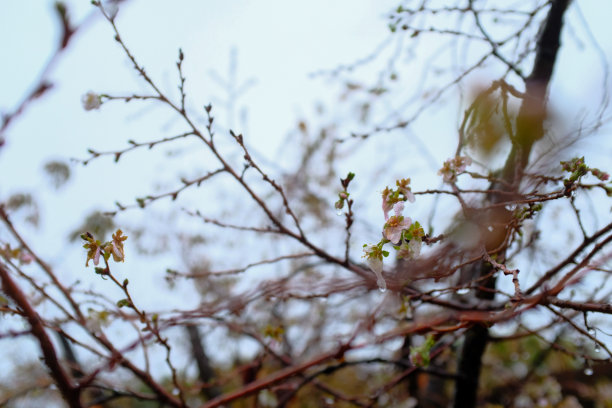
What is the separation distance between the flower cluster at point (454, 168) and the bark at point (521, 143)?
11cm

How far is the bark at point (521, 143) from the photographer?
128 centimetres

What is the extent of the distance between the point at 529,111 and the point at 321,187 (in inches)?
133

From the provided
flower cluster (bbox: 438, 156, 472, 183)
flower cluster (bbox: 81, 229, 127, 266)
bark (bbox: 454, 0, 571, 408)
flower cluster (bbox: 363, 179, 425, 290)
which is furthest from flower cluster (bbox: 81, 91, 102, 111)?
bark (bbox: 454, 0, 571, 408)

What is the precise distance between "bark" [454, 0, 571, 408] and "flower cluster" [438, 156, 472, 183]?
0.37 ft

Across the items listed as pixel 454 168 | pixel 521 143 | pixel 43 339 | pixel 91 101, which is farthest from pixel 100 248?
pixel 521 143

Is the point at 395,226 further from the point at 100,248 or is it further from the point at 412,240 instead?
the point at 100,248

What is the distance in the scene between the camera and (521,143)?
1.29 m

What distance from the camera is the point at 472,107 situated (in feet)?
4.08

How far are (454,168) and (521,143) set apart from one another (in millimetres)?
306

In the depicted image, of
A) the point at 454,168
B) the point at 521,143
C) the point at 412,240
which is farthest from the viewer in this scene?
the point at 521,143

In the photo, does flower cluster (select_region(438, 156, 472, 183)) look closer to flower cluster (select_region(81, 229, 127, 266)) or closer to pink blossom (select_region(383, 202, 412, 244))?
pink blossom (select_region(383, 202, 412, 244))

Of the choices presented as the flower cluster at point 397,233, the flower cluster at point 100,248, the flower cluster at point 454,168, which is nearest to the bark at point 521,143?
the flower cluster at point 454,168

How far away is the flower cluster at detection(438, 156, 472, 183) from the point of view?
3.74ft

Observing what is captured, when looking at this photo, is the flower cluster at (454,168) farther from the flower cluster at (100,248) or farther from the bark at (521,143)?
the flower cluster at (100,248)
